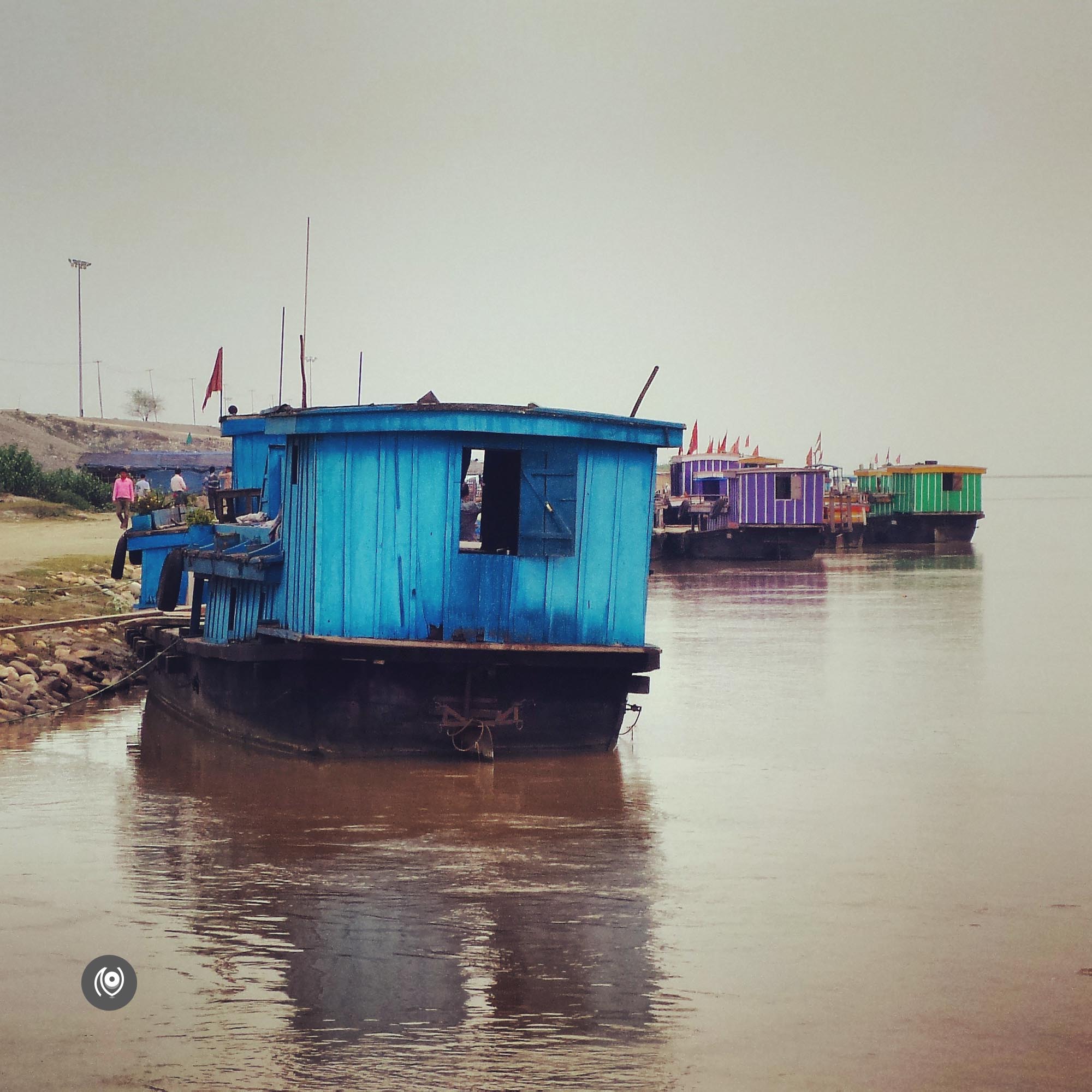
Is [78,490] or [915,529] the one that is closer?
[78,490]

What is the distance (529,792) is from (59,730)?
522 centimetres

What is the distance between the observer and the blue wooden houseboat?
9562 mm

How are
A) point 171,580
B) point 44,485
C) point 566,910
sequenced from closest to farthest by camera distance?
point 566,910, point 171,580, point 44,485

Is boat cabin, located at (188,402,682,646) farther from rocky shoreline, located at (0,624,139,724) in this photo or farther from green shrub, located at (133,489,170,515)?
green shrub, located at (133,489,170,515)

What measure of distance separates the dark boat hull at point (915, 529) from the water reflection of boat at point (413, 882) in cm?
4262

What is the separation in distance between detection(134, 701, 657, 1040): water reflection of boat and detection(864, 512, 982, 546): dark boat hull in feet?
140

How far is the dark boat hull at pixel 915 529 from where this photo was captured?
51469mm

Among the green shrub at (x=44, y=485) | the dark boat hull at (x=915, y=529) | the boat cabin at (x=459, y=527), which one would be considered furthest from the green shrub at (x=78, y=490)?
the dark boat hull at (x=915, y=529)

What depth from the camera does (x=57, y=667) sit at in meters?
13.7

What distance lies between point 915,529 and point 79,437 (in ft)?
183

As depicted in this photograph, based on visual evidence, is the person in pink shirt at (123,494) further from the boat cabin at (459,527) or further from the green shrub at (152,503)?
the boat cabin at (459,527)

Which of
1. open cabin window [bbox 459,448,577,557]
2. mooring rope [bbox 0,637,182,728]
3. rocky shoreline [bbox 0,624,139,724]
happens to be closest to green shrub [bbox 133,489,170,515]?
rocky shoreline [bbox 0,624,139,724]

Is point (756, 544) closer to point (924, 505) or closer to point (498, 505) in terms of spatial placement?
point (924, 505)

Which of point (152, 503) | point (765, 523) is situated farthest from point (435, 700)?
point (765, 523)
